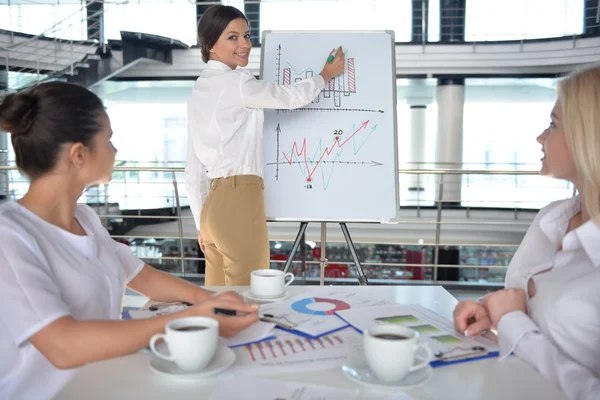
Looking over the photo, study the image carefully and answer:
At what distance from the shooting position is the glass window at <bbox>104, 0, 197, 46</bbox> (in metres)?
4.96

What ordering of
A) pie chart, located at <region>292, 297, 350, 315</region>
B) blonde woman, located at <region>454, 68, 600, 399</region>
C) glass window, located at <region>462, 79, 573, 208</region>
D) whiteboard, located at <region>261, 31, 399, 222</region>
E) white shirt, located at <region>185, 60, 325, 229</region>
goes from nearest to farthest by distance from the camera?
blonde woman, located at <region>454, 68, 600, 399</region> < pie chart, located at <region>292, 297, 350, 315</region> < white shirt, located at <region>185, 60, 325, 229</region> < whiteboard, located at <region>261, 31, 399, 222</region> < glass window, located at <region>462, 79, 573, 208</region>

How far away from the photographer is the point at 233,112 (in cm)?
150

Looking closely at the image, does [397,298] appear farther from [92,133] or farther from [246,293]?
[92,133]

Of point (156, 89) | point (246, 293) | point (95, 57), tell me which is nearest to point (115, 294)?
point (246, 293)

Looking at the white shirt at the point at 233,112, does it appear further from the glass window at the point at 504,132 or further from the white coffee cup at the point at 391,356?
the glass window at the point at 504,132

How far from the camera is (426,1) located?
5.28 m

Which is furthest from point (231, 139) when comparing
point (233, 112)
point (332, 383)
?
point (332, 383)


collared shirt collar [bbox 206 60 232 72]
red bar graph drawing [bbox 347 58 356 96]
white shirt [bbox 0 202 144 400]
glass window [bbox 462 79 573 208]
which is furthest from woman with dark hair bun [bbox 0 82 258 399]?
glass window [bbox 462 79 573 208]

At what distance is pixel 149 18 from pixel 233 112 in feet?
13.2

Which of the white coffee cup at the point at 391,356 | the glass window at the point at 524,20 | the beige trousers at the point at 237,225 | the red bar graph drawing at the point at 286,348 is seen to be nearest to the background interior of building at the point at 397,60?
the glass window at the point at 524,20

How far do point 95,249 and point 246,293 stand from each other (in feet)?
0.90

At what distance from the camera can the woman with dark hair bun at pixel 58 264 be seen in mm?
636

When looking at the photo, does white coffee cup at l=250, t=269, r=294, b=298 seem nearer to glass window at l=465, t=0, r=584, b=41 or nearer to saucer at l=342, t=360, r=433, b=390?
saucer at l=342, t=360, r=433, b=390

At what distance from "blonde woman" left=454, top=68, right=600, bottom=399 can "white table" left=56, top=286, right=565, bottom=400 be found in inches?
1.6
